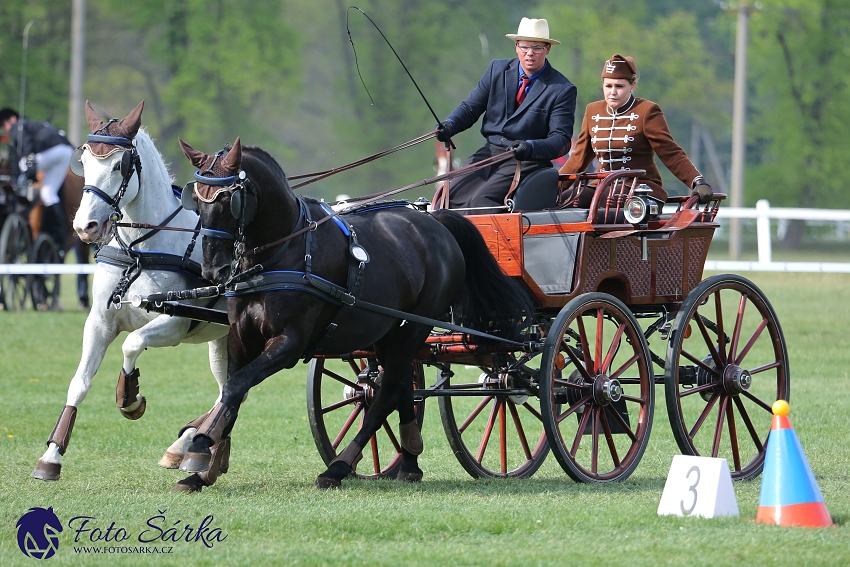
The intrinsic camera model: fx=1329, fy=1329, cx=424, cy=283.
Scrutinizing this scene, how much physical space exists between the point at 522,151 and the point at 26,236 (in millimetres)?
11261

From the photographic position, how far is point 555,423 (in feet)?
22.1

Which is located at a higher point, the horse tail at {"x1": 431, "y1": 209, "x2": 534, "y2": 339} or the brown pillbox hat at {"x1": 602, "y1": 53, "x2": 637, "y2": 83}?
the brown pillbox hat at {"x1": 602, "y1": 53, "x2": 637, "y2": 83}

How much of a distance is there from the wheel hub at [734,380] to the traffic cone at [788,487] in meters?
1.89

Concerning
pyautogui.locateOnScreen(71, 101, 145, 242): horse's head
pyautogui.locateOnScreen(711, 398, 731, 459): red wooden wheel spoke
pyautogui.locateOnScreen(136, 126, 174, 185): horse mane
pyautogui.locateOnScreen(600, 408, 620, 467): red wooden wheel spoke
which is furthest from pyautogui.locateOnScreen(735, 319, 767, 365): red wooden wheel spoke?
pyautogui.locateOnScreen(71, 101, 145, 242): horse's head

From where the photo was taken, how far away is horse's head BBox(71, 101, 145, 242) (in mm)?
6559

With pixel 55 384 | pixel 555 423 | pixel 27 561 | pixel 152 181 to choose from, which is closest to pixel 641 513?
pixel 555 423

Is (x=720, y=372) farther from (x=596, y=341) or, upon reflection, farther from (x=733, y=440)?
(x=596, y=341)

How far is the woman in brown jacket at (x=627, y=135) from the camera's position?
7.70m

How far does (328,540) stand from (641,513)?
145cm

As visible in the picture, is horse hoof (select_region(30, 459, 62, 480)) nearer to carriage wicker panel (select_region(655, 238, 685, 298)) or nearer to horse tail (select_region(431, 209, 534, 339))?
horse tail (select_region(431, 209, 534, 339))

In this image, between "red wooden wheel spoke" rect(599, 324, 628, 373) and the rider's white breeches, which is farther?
the rider's white breeches

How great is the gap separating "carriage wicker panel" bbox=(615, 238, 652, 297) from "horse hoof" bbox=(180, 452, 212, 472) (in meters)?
2.58

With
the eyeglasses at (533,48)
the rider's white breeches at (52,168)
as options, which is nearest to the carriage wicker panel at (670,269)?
the eyeglasses at (533,48)

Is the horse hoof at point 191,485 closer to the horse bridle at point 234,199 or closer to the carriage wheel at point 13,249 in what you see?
the horse bridle at point 234,199
